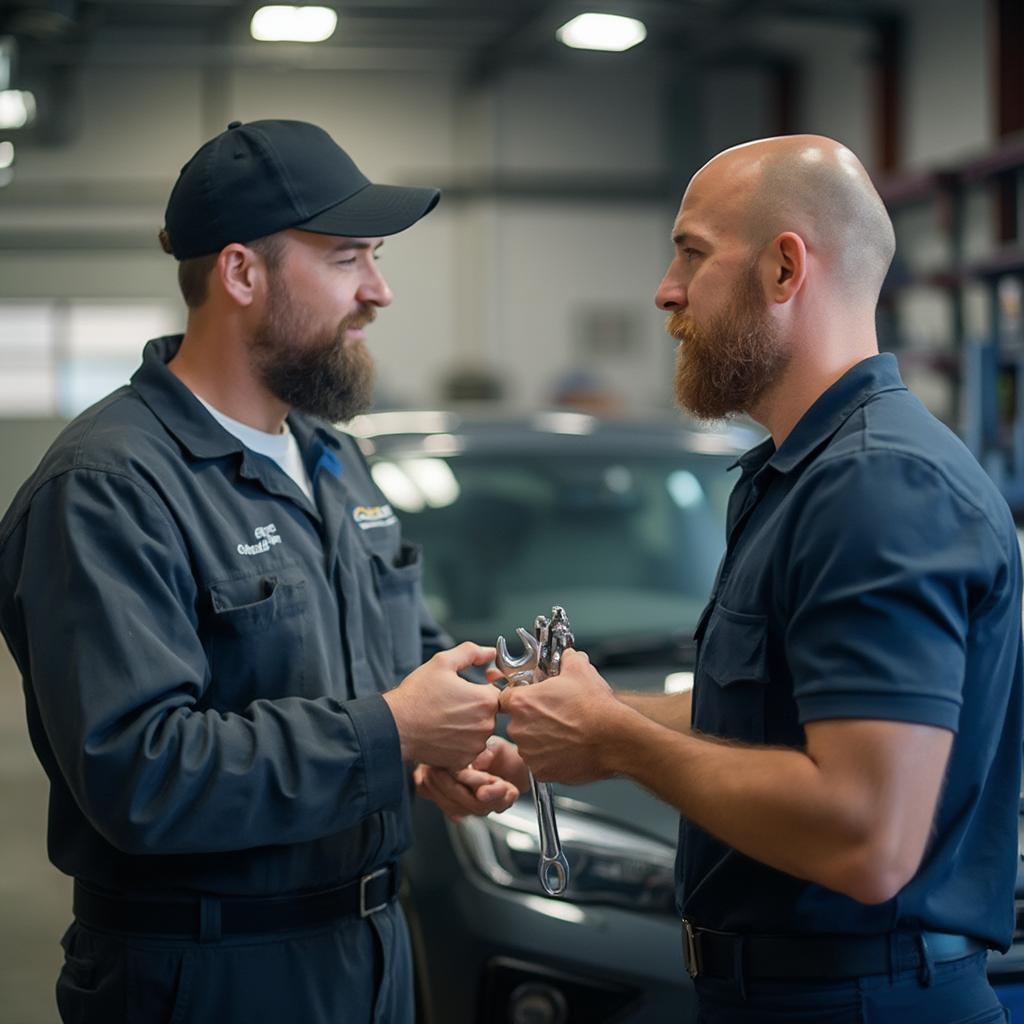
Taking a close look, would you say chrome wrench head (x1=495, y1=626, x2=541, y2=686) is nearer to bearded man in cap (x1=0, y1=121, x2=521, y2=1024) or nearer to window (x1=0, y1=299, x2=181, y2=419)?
bearded man in cap (x1=0, y1=121, x2=521, y2=1024)

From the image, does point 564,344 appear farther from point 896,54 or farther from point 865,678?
point 865,678

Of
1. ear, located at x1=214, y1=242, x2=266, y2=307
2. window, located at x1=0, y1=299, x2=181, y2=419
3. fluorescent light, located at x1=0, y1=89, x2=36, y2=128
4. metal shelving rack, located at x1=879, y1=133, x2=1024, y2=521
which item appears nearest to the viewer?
ear, located at x1=214, y1=242, x2=266, y2=307

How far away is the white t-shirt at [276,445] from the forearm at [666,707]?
56cm

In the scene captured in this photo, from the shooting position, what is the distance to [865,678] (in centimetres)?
134

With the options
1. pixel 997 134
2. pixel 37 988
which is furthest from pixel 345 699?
pixel 997 134

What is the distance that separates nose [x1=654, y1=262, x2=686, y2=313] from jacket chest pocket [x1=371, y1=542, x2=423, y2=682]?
2.11 feet

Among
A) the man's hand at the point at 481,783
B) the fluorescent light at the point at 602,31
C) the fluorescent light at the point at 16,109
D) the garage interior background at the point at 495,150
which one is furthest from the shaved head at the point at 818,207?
the garage interior background at the point at 495,150

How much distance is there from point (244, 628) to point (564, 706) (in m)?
0.45

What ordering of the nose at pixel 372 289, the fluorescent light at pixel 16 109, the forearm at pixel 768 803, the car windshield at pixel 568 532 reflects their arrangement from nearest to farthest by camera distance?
the forearm at pixel 768 803, the nose at pixel 372 289, the car windshield at pixel 568 532, the fluorescent light at pixel 16 109

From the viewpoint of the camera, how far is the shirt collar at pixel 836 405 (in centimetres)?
158

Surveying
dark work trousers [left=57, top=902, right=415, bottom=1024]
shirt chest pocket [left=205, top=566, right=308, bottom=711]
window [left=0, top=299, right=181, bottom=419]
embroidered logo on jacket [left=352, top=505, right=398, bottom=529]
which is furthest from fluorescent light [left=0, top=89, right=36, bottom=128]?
dark work trousers [left=57, top=902, right=415, bottom=1024]

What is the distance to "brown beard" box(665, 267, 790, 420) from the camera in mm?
1641

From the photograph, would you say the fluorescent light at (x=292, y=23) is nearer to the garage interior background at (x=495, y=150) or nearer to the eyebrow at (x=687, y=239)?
the garage interior background at (x=495, y=150)

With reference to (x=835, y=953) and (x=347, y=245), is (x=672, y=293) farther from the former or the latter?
(x=835, y=953)
